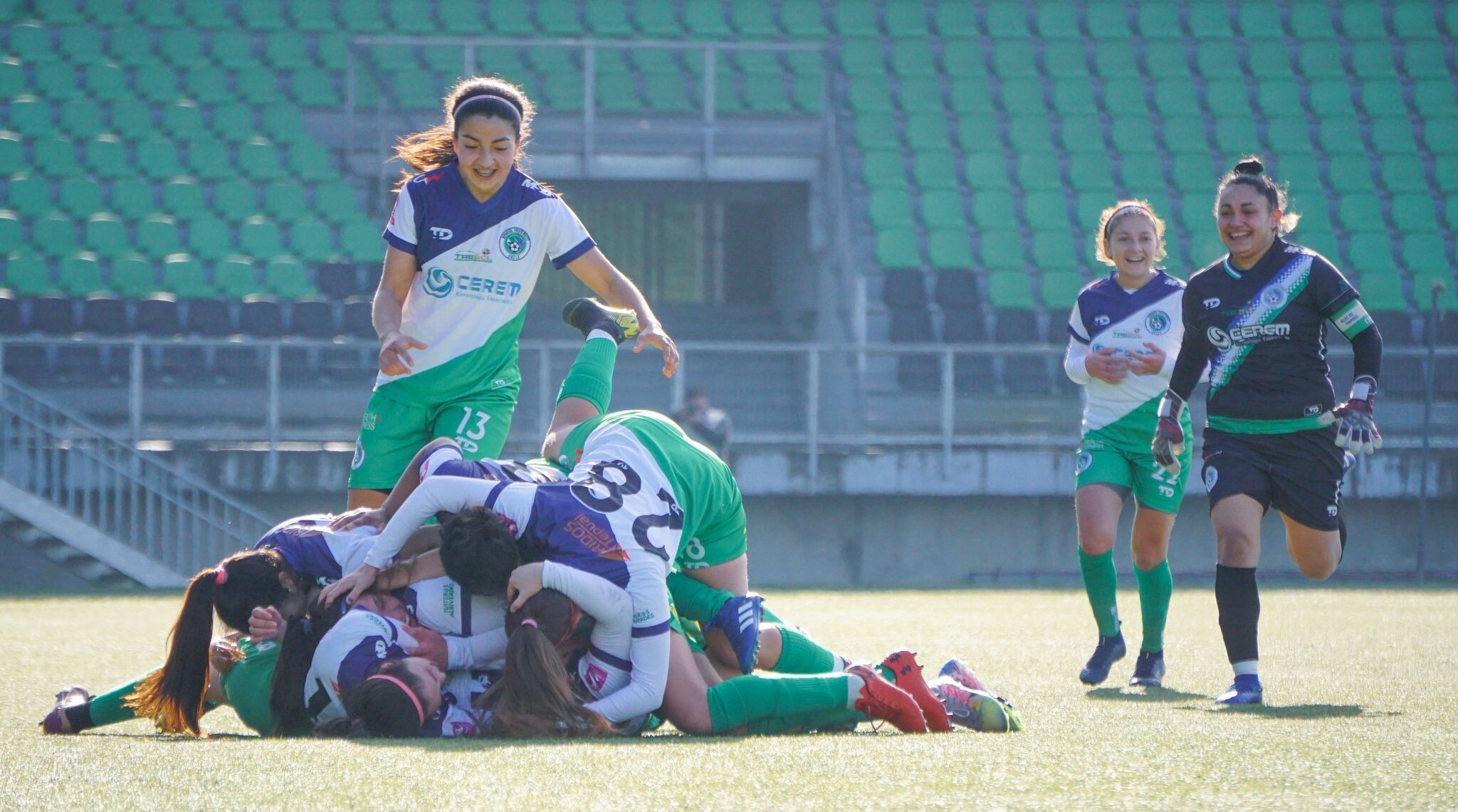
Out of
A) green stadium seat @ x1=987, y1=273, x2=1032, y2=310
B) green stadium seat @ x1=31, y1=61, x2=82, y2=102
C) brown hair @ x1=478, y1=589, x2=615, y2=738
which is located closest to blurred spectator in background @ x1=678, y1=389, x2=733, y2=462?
green stadium seat @ x1=987, y1=273, x2=1032, y2=310

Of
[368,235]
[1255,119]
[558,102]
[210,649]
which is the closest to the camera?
[210,649]

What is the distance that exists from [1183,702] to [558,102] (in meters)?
12.1

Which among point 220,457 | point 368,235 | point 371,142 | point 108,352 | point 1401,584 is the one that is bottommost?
point 1401,584

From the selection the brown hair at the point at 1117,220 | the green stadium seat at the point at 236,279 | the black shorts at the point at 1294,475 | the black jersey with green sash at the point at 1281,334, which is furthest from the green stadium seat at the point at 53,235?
the black shorts at the point at 1294,475

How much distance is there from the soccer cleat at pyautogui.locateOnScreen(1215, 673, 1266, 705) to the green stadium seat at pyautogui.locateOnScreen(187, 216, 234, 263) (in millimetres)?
11580

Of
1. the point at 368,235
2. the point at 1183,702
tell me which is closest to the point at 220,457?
the point at 368,235

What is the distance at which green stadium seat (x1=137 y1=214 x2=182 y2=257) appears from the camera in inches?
566

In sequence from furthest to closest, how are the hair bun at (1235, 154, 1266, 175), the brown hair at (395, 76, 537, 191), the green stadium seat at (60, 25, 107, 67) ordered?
the green stadium seat at (60, 25, 107, 67)
the hair bun at (1235, 154, 1266, 175)
the brown hair at (395, 76, 537, 191)

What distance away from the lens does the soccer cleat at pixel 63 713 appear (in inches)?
161

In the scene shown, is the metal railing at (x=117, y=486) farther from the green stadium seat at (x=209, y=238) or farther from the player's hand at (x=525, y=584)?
the player's hand at (x=525, y=584)

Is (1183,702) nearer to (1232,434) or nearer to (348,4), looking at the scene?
(1232,434)

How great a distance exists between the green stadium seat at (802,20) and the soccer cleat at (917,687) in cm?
1380

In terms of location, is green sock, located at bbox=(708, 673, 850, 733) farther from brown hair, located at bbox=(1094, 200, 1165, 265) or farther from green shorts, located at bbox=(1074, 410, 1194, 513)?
brown hair, located at bbox=(1094, 200, 1165, 265)

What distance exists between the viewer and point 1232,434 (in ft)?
16.7
